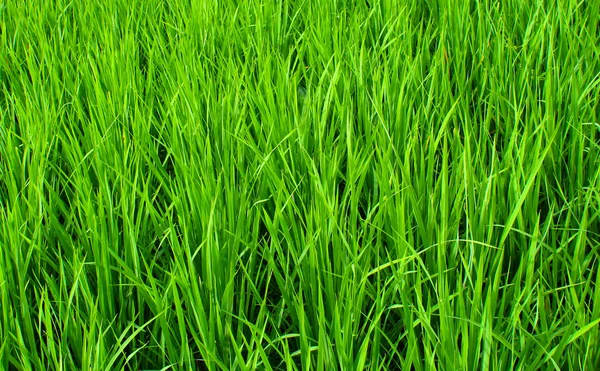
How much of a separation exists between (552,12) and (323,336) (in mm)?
1077

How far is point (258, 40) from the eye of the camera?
1.57 metres

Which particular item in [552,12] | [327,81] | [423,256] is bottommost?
[423,256]

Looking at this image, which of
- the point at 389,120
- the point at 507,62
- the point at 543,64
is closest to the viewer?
the point at 389,120

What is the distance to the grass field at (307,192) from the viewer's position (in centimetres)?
91

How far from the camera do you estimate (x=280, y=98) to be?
133cm

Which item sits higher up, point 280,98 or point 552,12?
point 552,12

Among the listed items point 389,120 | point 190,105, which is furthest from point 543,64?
point 190,105

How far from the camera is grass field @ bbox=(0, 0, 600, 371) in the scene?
36.0 inches

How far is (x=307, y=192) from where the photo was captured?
1150mm

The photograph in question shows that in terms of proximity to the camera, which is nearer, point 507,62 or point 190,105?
point 190,105

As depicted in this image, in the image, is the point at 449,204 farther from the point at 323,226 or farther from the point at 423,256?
the point at 323,226

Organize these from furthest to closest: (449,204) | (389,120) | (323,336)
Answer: (389,120) → (449,204) → (323,336)

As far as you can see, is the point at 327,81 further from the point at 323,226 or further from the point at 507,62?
the point at 323,226

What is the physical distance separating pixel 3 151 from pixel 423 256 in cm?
78
